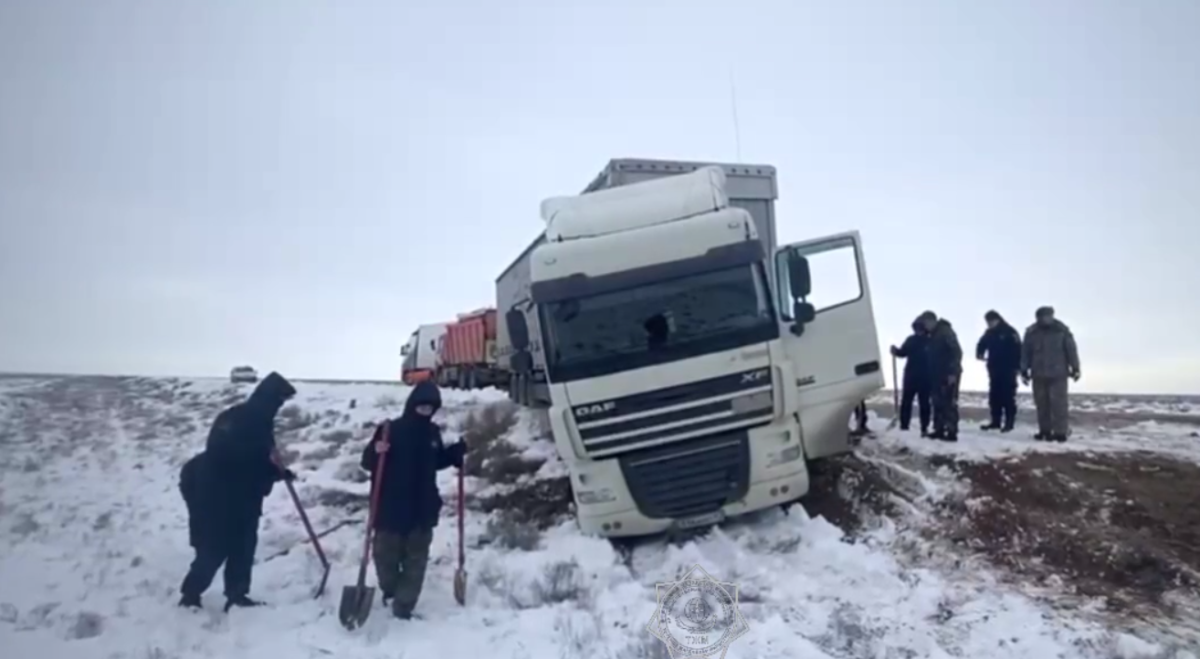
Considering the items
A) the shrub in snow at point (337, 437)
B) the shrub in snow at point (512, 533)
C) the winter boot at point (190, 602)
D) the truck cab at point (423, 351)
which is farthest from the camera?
the truck cab at point (423, 351)

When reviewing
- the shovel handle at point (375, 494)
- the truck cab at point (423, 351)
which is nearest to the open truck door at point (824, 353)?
the shovel handle at point (375, 494)

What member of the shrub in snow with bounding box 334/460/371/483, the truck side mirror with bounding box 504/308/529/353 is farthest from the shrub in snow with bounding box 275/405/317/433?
the truck side mirror with bounding box 504/308/529/353

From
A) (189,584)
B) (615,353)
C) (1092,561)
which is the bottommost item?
(1092,561)

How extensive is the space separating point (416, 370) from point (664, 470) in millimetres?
29160

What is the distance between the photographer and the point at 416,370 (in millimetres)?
36781

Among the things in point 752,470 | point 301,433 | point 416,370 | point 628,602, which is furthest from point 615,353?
point 416,370

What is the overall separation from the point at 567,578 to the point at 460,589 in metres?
0.95

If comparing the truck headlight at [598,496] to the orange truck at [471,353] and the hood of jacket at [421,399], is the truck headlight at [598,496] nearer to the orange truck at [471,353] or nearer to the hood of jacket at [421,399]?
the hood of jacket at [421,399]

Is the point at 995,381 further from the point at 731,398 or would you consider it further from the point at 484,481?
the point at 484,481

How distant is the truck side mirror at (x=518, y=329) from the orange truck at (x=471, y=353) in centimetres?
1557

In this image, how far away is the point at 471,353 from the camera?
3017cm

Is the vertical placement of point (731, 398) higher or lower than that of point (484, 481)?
higher

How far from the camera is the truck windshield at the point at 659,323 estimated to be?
8.91m

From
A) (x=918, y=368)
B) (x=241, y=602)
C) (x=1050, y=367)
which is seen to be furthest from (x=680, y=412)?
(x=1050, y=367)
